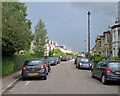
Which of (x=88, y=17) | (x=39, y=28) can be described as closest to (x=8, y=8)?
(x=88, y=17)

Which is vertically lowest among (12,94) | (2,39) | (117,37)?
(12,94)

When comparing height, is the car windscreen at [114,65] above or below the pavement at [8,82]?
above

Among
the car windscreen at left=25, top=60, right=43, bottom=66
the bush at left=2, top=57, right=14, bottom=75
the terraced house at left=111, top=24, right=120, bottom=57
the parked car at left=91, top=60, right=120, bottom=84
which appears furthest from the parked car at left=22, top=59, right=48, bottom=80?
the terraced house at left=111, top=24, right=120, bottom=57

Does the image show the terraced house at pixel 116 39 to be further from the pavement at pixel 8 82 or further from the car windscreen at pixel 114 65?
the pavement at pixel 8 82

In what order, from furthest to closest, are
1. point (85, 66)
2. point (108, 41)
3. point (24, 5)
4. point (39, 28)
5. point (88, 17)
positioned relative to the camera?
point (39, 28)
point (108, 41)
point (88, 17)
point (24, 5)
point (85, 66)

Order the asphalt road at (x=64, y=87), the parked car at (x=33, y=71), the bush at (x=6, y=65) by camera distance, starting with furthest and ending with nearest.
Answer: the bush at (x=6, y=65)
the parked car at (x=33, y=71)
the asphalt road at (x=64, y=87)

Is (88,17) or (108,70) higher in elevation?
(88,17)

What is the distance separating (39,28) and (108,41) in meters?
20.4

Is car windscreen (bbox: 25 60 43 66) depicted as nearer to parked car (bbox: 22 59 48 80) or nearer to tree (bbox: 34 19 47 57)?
parked car (bbox: 22 59 48 80)

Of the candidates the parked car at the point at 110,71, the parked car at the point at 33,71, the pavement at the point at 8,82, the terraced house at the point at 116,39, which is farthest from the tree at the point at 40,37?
the parked car at the point at 110,71

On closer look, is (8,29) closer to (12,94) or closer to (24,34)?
(24,34)

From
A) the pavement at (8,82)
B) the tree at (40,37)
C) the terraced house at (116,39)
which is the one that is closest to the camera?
the pavement at (8,82)

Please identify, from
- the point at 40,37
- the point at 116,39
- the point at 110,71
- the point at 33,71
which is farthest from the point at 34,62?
the point at 40,37

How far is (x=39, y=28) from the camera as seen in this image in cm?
4409
